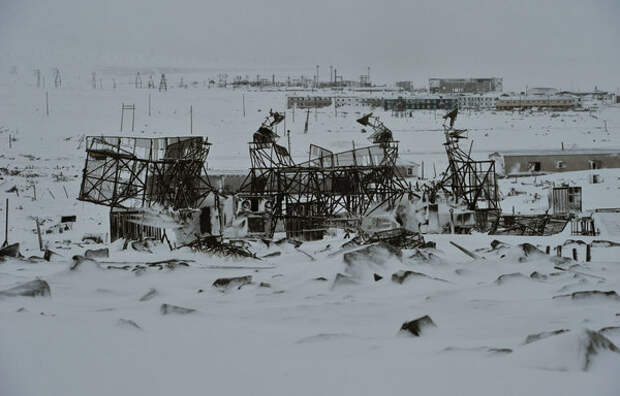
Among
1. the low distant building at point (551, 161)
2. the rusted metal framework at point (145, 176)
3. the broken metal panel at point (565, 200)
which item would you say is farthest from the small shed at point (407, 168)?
the rusted metal framework at point (145, 176)

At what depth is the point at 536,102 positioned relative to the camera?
234ft

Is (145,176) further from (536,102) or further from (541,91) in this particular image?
(541,91)

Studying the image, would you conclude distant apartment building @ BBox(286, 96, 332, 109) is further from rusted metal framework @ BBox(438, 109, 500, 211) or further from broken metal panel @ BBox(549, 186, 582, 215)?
rusted metal framework @ BBox(438, 109, 500, 211)

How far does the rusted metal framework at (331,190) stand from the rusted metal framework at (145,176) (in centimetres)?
274

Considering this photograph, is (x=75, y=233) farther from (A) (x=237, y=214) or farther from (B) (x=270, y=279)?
(B) (x=270, y=279)

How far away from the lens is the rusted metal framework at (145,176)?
12.8 meters

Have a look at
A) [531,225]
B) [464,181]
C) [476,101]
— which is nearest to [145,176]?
[464,181]

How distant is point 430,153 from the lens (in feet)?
132

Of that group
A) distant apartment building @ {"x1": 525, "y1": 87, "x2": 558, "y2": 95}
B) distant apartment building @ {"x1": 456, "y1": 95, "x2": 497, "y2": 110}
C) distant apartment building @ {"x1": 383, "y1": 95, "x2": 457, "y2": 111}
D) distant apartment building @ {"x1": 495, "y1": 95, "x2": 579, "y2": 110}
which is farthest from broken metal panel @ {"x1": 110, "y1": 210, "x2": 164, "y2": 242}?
distant apartment building @ {"x1": 525, "y1": 87, "x2": 558, "y2": 95}

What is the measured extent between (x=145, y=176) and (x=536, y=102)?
65980 millimetres

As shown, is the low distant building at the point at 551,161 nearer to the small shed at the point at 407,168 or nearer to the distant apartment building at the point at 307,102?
the small shed at the point at 407,168

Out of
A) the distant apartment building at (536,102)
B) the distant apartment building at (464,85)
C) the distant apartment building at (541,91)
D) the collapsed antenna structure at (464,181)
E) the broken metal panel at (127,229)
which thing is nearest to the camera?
the broken metal panel at (127,229)

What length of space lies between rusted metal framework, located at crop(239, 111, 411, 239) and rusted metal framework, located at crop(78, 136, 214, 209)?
2736 millimetres

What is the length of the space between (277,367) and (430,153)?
38.1 meters
